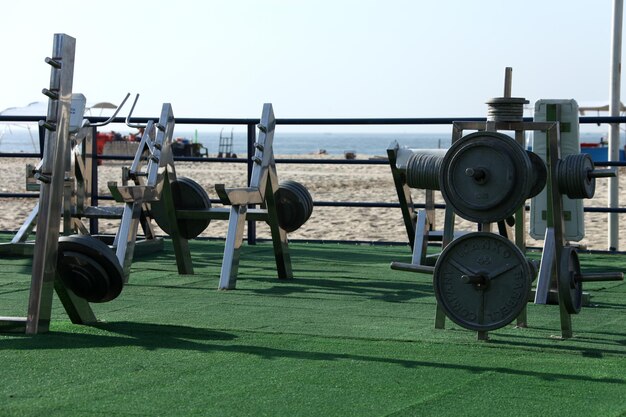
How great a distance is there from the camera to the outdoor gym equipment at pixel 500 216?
176 inches

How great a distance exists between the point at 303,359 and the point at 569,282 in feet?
4.14

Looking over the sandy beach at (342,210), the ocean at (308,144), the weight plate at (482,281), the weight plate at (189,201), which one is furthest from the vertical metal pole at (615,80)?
the ocean at (308,144)

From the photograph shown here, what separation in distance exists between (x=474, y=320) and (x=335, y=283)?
224 centimetres

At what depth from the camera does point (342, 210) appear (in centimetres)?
1725

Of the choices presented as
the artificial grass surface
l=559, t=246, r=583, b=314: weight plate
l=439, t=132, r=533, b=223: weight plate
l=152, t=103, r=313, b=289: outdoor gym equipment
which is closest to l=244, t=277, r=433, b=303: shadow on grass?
the artificial grass surface

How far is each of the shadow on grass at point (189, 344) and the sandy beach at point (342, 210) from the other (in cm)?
603

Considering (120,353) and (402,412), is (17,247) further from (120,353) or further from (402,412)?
(402,412)

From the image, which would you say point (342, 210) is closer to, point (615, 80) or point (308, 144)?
point (615, 80)

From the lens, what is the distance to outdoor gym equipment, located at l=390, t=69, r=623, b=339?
446 centimetres

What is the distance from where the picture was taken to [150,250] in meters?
8.41

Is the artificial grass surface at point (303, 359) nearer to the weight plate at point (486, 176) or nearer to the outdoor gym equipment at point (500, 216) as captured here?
the outdoor gym equipment at point (500, 216)

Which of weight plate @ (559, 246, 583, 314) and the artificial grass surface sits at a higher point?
weight plate @ (559, 246, 583, 314)

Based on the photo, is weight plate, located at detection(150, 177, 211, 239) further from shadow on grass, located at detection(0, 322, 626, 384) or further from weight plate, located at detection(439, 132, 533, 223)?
weight plate, located at detection(439, 132, 533, 223)

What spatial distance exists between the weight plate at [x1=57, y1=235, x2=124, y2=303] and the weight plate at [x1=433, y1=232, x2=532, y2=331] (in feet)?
4.30
